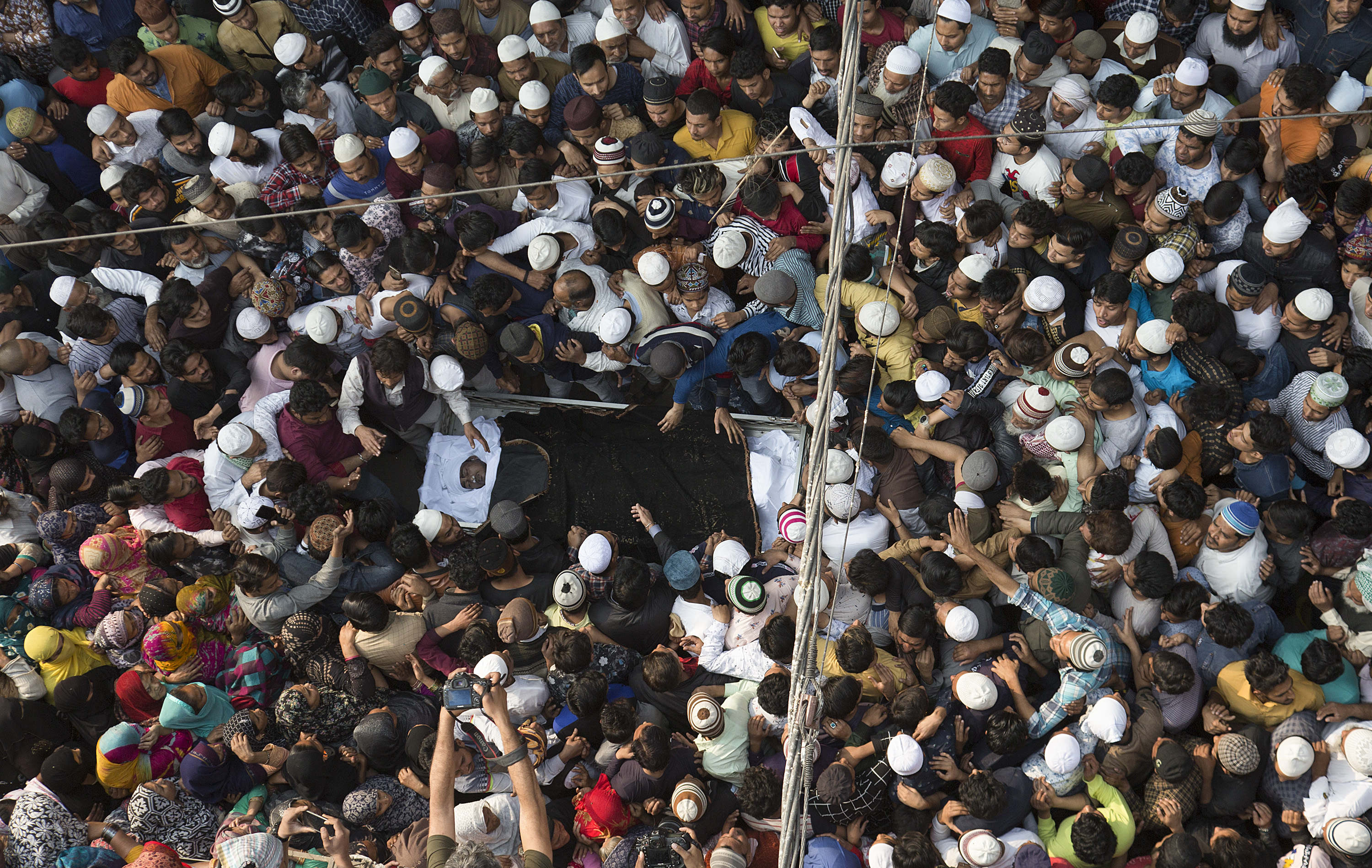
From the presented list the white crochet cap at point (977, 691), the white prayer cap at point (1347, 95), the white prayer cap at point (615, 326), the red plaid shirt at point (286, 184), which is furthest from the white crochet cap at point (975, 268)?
the red plaid shirt at point (286, 184)

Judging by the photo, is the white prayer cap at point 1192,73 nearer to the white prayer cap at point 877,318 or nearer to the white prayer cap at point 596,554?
the white prayer cap at point 877,318

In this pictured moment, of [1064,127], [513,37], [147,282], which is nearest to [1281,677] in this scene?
[1064,127]

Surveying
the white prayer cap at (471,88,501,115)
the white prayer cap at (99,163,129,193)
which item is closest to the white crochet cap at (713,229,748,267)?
the white prayer cap at (471,88,501,115)

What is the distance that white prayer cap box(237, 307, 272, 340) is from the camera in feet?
18.2

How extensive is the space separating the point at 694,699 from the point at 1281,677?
262 cm

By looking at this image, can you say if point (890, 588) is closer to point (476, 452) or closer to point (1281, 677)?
point (1281, 677)

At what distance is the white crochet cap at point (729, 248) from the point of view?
18.2ft

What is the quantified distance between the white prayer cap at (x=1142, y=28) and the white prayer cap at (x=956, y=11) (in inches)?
34.7

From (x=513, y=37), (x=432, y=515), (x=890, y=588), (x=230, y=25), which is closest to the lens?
(x=890, y=588)

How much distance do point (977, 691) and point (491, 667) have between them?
2.33m

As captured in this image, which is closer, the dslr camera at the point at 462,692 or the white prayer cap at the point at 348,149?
the dslr camera at the point at 462,692

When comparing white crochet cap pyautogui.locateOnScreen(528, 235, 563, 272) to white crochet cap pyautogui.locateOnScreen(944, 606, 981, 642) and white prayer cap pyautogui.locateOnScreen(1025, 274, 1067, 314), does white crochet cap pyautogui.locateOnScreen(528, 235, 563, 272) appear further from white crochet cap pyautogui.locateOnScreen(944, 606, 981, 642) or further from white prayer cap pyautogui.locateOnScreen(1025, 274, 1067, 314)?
white crochet cap pyautogui.locateOnScreen(944, 606, 981, 642)

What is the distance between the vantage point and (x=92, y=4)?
6.31 metres

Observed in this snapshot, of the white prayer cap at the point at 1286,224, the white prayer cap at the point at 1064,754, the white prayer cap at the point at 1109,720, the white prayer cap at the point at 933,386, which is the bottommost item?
the white prayer cap at the point at 1064,754
